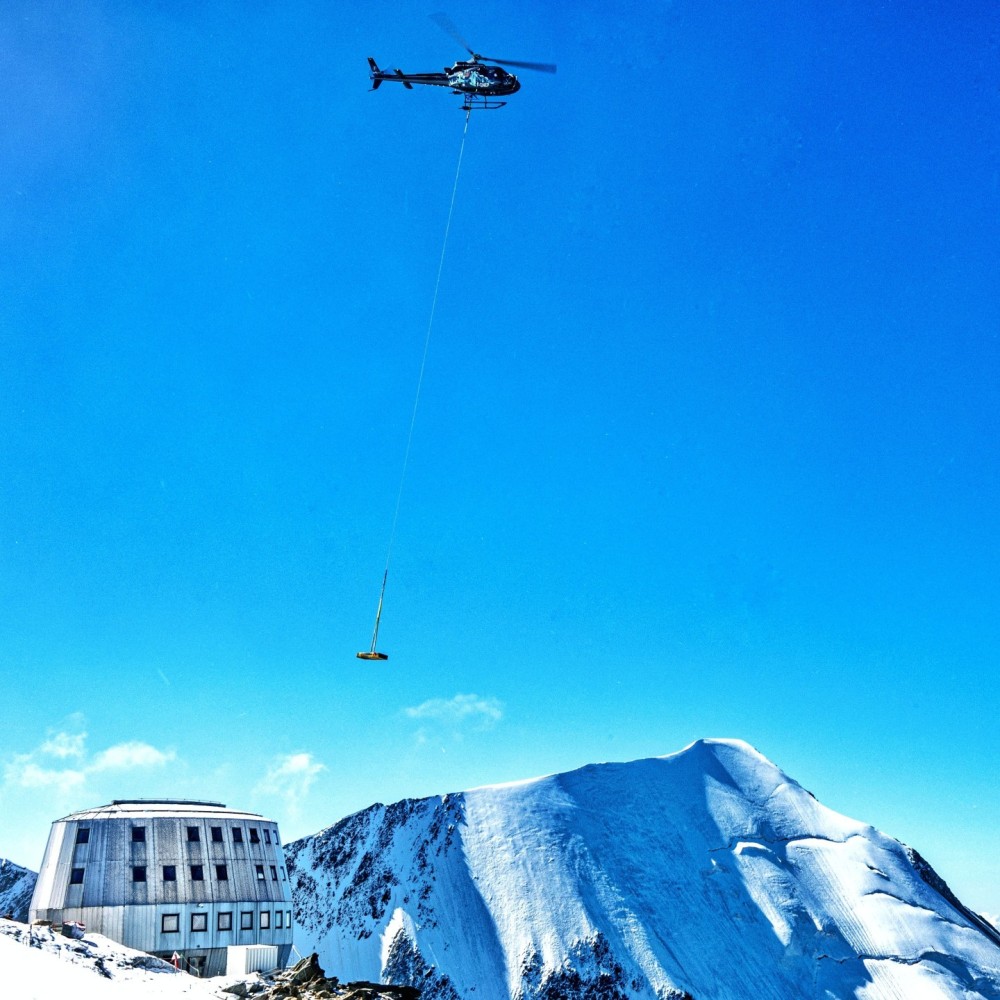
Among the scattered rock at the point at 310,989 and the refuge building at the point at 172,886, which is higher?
the refuge building at the point at 172,886

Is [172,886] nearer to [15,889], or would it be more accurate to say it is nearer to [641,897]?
[641,897]

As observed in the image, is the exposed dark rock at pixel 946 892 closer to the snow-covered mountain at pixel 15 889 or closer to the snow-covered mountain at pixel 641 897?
the snow-covered mountain at pixel 641 897

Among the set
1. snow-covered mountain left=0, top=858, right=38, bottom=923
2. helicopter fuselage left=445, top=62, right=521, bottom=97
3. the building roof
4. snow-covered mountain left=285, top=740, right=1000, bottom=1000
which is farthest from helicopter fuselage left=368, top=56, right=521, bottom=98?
snow-covered mountain left=0, top=858, right=38, bottom=923

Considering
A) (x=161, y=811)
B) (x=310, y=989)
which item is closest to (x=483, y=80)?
(x=310, y=989)

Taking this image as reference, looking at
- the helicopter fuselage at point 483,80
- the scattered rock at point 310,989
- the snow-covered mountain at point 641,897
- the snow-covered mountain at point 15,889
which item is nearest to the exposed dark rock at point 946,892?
the snow-covered mountain at point 641,897

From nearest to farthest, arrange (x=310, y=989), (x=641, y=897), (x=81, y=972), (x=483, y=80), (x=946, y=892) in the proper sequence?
1. (x=310, y=989)
2. (x=81, y=972)
3. (x=483, y=80)
4. (x=641, y=897)
5. (x=946, y=892)

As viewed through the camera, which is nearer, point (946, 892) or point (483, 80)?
point (483, 80)

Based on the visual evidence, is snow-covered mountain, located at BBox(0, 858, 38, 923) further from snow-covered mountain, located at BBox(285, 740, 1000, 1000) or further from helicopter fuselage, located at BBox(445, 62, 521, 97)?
helicopter fuselage, located at BBox(445, 62, 521, 97)
